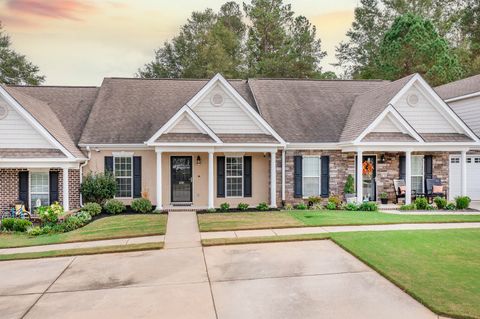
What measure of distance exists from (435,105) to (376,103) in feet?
8.88

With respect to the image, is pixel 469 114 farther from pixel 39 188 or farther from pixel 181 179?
pixel 39 188

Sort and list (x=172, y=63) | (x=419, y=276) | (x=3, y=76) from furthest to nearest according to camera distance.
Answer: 1. (x=172, y=63)
2. (x=3, y=76)
3. (x=419, y=276)

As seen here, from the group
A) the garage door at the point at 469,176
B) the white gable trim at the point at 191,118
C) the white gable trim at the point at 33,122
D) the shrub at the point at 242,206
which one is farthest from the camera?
the garage door at the point at 469,176

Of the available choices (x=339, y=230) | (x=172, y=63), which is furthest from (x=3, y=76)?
(x=339, y=230)

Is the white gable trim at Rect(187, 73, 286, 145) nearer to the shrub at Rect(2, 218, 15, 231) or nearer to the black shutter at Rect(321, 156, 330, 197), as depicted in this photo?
the black shutter at Rect(321, 156, 330, 197)

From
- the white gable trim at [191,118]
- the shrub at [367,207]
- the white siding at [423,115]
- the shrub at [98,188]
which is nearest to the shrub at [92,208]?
the shrub at [98,188]

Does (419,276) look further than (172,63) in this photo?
No

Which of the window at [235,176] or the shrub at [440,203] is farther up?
the window at [235,176]

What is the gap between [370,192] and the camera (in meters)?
17.9

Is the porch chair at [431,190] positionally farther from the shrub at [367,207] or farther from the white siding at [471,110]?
the white siding at [471,110]

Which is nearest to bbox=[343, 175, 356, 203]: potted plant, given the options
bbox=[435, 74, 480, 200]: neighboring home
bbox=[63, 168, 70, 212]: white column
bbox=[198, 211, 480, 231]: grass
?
bbox=[198, 211, 480, 231]: grass

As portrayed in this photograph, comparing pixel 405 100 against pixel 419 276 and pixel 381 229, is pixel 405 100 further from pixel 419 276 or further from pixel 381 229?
pixel 419 276

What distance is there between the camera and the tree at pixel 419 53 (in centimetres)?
3066

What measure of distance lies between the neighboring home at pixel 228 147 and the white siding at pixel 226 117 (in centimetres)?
5
